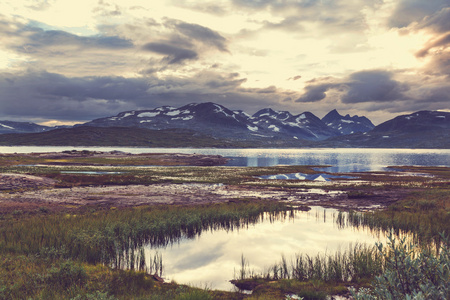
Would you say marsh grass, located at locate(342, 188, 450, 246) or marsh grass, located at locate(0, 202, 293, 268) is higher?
marsh grass, located at locate(0, 202, 293, 268)

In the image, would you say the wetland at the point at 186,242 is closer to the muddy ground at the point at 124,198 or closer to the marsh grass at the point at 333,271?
the marsh grass at the point at 333,271

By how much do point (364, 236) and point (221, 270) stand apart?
1259 cm

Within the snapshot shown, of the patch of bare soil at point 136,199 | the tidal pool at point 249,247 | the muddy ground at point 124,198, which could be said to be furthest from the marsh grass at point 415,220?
the patch of bare soil at point 136,199

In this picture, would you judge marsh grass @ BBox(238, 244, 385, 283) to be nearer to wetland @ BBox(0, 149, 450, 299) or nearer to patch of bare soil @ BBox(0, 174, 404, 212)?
Result: wetland @ BBox(0, 149, 450, 299)

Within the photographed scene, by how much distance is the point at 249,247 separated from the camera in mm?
19297

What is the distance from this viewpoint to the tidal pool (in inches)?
596

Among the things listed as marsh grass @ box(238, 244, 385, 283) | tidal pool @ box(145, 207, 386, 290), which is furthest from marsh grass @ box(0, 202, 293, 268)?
marsh grass @ box(238, 244, 385, 283)

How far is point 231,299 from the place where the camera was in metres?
11.3

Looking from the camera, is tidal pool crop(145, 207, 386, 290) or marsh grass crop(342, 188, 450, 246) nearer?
tidal pool crop(145, 207, 386, 290)

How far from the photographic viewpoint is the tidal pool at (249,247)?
49.6 feet

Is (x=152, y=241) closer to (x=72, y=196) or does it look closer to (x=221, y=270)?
(x=221, y=270)

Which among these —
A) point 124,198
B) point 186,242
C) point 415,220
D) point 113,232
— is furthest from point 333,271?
point 124,198

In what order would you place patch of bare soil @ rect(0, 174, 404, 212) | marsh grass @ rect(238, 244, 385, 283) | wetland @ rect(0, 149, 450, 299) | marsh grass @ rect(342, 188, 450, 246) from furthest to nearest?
patch of bare soil @ rect(0, 174, 404, 212) → marsh grass @ rect(342, 188, 450, 246) → marsh grass @ rect(238, 244, 385, 283) → wetland @ rect(0, 149, 450, 299)

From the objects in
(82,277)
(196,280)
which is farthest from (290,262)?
(82,277)
